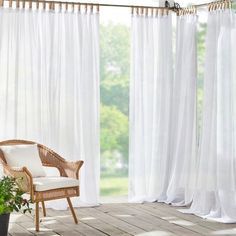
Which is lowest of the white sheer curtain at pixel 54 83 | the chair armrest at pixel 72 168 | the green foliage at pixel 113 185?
the green foliage at pixel 113 185

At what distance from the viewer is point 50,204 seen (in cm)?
661

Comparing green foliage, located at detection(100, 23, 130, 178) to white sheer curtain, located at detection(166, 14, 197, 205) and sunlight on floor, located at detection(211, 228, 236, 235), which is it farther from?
sunlight on floor, located at detection(211, 228, 236, 235)

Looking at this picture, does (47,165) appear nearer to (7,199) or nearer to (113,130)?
(7,199)

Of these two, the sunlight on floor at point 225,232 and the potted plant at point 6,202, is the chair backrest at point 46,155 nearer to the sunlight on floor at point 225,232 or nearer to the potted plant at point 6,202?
the potted plant at point 6,202

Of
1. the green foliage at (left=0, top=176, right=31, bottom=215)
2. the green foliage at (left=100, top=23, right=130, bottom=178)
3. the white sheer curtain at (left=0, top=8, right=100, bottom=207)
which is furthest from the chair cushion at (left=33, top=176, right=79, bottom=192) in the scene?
the green foliage at (left=100, top=23, right=130, bottom=178)

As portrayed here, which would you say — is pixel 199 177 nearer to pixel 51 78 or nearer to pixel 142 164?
pixel 142 164

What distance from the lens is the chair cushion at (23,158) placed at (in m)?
5.80

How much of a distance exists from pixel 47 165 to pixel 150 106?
1.49 metres

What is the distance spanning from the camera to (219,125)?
6.00 metres

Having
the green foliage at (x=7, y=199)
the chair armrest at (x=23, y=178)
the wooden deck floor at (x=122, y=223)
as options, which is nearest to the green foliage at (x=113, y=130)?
the wooden deck floor at (x=122, y=223)

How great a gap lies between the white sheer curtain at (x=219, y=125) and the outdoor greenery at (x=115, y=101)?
21.2 feet

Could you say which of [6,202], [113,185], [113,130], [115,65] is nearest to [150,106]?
[6,202]

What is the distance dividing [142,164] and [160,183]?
0.31m

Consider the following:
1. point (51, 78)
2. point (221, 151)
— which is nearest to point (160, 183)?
point (221, 151)
